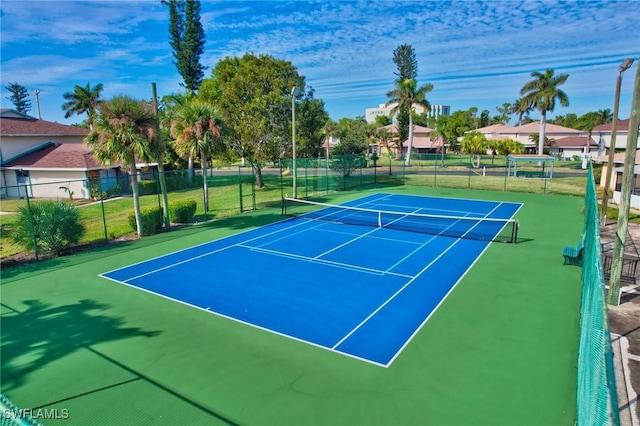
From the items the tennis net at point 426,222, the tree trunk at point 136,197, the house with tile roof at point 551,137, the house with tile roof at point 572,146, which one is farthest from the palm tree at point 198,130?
the house with tile roof at point 572,146

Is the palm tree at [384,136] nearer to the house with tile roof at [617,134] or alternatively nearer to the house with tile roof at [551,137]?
the house with tile roof at [551,137]

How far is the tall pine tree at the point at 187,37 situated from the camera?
51.8 meters

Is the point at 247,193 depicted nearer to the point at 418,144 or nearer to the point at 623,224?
the point at 623,224

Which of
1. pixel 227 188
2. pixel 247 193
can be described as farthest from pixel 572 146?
pixel 247 193

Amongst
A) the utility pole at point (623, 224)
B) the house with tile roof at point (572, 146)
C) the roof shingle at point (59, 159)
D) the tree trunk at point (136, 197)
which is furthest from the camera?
the house with tile roof at point (572, 146)

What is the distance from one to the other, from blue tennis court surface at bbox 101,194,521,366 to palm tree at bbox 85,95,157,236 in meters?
4.67

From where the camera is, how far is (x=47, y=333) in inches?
353

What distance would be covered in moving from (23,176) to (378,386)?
35.9 m

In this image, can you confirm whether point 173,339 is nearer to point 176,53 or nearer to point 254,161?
point 254,161

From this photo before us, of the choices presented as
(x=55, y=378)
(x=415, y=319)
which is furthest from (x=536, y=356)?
(x=55, y=378)

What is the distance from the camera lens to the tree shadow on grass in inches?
303

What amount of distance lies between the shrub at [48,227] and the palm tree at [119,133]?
251 cm

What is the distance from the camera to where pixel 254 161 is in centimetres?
3069

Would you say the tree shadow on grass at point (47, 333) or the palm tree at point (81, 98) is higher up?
the palm tree at point (81, 98)
